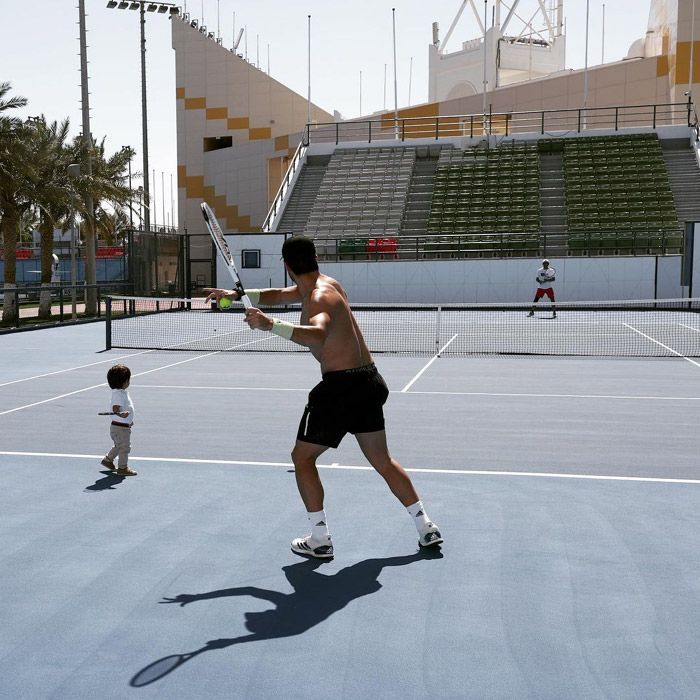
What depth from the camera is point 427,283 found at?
109 ft

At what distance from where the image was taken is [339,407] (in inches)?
200

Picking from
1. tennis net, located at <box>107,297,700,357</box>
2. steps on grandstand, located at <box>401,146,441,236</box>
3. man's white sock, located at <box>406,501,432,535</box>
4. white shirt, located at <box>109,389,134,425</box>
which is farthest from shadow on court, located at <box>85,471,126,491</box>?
steps on grandstand, located at <box>401,146,441,236</box>

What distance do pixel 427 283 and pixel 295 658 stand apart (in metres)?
29.8

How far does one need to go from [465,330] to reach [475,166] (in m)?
20.7

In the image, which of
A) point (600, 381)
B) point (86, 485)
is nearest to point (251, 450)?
point (86, 485)

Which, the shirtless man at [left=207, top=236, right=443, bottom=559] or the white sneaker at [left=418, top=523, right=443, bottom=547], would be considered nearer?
the shirtless man at [left=207, top=236, right=443, bottom=559]

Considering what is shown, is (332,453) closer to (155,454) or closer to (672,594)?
(155,454)

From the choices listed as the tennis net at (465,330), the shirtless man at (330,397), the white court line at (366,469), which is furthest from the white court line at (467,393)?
the shirtless man at (330,397)

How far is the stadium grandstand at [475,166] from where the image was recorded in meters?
34.4

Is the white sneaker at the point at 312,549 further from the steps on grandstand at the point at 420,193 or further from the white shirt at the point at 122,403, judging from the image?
the steps on grandstand at the point at 420,193

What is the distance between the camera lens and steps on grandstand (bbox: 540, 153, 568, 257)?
1371 inches

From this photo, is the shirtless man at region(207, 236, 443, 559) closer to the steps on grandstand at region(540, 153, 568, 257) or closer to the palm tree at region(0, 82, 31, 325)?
the palm tree at region(0, 82, 31, 325)

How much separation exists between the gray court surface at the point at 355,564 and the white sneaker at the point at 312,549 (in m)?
0.07

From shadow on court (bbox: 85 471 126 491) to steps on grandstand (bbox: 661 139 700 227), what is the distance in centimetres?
3355
